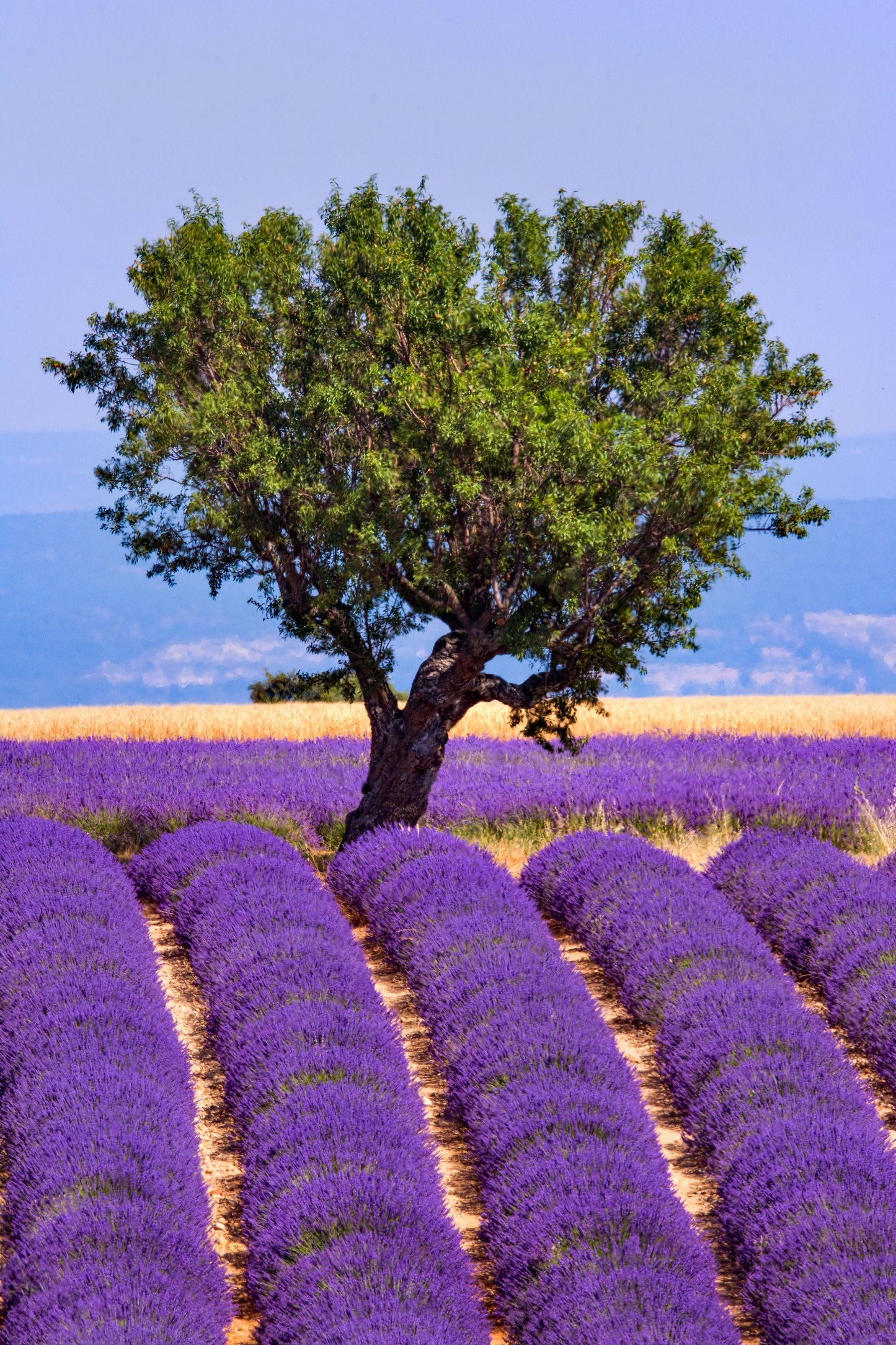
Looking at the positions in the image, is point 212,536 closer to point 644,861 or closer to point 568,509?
point 568,509

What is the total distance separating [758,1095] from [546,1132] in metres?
1.38

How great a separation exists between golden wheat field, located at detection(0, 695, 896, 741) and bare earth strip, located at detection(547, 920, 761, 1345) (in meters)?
11.3

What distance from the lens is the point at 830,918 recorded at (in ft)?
32.5

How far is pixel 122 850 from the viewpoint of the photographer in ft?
43.3

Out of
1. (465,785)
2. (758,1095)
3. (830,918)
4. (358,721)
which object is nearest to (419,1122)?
(758,1095)

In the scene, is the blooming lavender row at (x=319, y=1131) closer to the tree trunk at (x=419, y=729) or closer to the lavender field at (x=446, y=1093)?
the lavender field at (x=446, y=1093)

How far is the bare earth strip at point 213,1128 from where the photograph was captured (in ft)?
19.6

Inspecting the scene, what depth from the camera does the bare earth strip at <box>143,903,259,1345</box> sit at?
5.99 metres

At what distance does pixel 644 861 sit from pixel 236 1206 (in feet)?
16.6

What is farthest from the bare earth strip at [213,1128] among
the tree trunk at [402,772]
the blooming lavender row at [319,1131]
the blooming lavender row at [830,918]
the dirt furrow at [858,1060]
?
the blooming lavender row at [830,918]

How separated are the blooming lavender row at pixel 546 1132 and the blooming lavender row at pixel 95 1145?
1.35 m

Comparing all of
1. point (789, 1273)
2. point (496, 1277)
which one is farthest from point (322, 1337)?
point (789, 1273)

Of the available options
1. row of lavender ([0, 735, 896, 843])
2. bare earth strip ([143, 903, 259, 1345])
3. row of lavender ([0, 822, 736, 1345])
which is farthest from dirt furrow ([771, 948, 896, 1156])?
row of lavender ([0, 735, 896, 843])

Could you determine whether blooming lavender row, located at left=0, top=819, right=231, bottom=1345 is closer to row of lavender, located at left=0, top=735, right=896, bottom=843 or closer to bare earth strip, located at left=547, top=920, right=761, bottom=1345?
bare earth strip, located at left=547, top=920, right=761, bottom=1345
